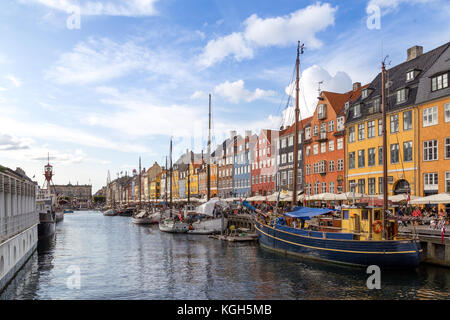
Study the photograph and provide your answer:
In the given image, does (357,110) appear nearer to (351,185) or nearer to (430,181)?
(351,185)

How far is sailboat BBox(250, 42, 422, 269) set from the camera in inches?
1020

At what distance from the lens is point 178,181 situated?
484 feet

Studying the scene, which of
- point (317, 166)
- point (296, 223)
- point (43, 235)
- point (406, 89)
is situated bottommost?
point (43, 235)

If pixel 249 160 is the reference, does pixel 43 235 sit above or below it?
below

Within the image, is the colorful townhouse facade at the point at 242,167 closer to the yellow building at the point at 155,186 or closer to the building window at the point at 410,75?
the building window at the point at 410,75

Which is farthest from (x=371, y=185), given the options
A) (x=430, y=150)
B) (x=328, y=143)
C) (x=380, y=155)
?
(x=328, y=143)

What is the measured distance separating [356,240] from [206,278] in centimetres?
1037

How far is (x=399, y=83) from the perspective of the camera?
50281 millimetres

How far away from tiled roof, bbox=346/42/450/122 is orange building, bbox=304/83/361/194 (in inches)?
137

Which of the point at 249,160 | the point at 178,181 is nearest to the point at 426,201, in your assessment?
the point at 249,160

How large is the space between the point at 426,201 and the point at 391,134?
17.2 m
